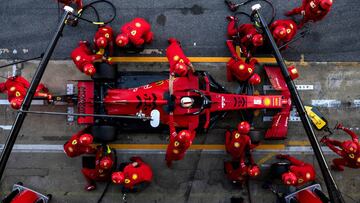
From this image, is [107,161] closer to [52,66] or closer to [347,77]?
[52,66]

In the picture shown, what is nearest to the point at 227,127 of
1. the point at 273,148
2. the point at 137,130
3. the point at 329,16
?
the point at 273,148

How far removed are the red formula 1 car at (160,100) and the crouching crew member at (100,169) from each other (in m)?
0.31

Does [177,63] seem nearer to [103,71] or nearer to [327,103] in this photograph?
[103,71]

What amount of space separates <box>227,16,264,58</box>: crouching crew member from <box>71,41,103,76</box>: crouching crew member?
3225 millimetres

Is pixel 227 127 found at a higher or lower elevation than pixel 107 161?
higher

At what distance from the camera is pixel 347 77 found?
9.90 meters

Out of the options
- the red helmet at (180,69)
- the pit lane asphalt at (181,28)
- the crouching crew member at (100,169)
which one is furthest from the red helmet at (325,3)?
the crouching crew member at (100,169)

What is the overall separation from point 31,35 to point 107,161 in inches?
152

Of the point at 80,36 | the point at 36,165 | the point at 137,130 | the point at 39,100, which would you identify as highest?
the point at 80,36

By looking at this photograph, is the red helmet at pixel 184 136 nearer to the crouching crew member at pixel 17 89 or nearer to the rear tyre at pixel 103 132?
the rear tyre at pixel 103 132

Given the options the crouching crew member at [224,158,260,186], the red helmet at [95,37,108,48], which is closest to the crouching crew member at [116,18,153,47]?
the red helmet at [95,37,108,48]

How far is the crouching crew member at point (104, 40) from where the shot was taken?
8727 millimetres

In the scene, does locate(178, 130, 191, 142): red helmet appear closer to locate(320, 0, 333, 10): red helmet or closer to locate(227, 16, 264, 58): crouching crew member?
locate(227, 16, 264, 58): crouching crew member

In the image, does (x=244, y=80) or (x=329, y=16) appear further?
(x=329, y=16)
